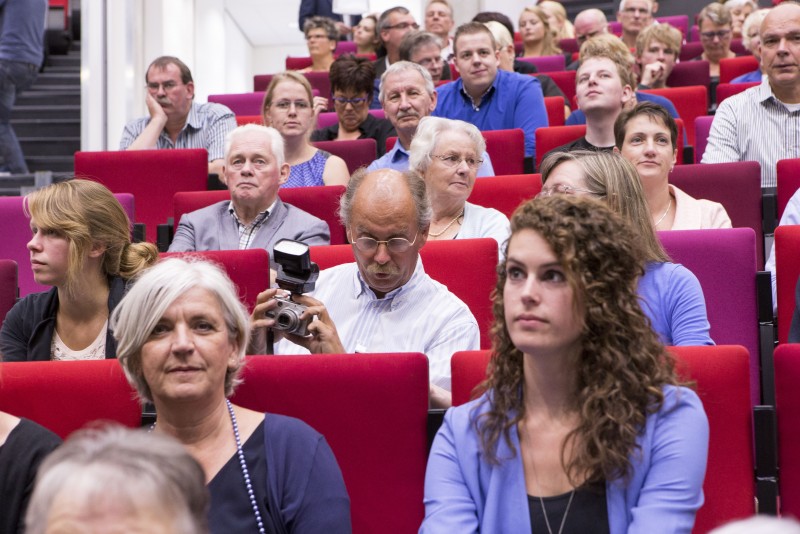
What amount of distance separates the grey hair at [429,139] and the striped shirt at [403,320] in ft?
2.02

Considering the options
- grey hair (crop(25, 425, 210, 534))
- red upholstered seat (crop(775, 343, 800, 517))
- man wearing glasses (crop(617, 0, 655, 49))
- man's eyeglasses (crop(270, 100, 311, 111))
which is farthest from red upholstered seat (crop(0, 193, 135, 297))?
man wearing glasses (crop(617, 0, 655, 49))

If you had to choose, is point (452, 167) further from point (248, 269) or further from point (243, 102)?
point (243, 102)

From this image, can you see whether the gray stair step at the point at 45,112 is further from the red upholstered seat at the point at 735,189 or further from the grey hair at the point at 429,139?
the red upholstered seat at the point at 735,189

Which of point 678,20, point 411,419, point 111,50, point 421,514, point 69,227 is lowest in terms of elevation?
point 421,514

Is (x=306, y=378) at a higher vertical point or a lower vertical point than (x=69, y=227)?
lower

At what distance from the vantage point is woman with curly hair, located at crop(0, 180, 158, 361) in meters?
2.01

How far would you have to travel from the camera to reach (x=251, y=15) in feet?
32.4

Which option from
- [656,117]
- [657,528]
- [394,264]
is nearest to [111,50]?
[656,117]

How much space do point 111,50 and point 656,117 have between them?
3.15 m

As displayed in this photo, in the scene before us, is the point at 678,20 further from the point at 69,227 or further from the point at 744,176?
the point at 69,227

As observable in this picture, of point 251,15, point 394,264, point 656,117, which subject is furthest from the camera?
point 251,15

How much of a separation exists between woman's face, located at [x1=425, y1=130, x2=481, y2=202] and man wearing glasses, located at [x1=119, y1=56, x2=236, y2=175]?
4.01ft

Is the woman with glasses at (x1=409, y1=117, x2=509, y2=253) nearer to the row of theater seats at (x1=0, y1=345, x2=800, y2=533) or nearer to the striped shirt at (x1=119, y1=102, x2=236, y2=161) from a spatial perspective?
A: the row of theater seats at (x1=0, y1=345, x2=800, y2=533)

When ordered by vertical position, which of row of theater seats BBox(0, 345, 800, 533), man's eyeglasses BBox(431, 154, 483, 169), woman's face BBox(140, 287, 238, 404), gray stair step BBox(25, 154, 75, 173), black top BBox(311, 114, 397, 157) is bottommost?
row of theater seats BBox(0, 345, 800, 533)
